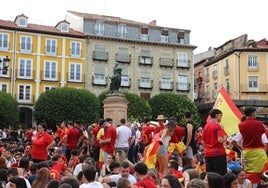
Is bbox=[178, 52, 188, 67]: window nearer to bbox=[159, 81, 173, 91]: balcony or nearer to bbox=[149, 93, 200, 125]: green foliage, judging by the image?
bbox=[159, 81, 173, 91]: balcony

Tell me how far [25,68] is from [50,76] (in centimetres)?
323

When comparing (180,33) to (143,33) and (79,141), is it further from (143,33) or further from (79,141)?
(79,141)

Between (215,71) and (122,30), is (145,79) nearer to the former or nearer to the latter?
(122,30)

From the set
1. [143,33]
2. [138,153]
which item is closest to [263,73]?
[143,33]

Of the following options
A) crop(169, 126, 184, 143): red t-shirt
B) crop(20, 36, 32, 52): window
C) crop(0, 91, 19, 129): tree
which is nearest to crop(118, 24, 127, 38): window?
crop(20, 36, 32, 52): window

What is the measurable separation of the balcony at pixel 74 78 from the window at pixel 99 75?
5.43 ft

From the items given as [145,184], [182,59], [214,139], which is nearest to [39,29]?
[182,59]

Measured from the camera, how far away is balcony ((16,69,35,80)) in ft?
184

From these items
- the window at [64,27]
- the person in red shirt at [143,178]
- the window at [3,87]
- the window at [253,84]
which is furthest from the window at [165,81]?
the person in red shirt at [143,178]

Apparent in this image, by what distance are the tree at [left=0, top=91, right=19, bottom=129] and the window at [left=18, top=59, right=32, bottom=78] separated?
563cm

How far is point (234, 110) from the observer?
13.3m

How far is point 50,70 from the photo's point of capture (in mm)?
58031

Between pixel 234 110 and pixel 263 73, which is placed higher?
pixel 263 73

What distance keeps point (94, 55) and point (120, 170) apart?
50.6 m
